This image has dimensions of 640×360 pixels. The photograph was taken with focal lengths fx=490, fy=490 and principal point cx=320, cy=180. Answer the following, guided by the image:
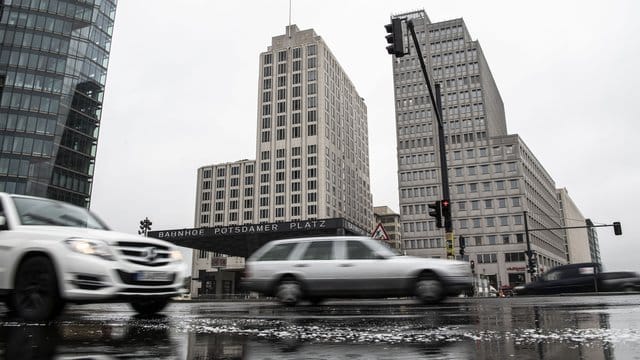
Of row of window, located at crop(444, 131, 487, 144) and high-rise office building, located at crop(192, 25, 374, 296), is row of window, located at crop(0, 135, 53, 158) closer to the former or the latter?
high-rise office building, located at crop(192, 25, 374, 296)

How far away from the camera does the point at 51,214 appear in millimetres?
6914

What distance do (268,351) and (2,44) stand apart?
277ft

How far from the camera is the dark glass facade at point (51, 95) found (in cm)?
6806

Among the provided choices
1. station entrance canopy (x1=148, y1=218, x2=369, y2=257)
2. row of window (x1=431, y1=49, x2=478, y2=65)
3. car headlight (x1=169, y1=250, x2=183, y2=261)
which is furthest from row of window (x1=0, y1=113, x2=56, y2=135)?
row of window (x1=431, y1=49, x2=478, y2=65)

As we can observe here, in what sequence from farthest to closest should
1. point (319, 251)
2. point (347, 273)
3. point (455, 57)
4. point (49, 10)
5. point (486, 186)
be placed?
point (455, 57)
point (486, 186)
point (49, 10)
point (319, 251)
point (347, 273)

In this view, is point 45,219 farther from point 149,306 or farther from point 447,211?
point 447,211

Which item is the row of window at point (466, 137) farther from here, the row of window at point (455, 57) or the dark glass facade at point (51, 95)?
the dark glass facade at point (51, 95)

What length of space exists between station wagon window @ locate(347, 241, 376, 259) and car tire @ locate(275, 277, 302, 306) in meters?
1.31

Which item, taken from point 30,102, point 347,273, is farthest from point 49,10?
point 347,273

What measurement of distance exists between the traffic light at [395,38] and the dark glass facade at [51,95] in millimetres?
67534

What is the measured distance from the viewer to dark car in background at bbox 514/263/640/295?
68.6 feet

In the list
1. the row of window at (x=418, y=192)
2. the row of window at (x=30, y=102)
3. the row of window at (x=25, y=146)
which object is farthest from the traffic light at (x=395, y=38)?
the row of window at (x=418, y=192)

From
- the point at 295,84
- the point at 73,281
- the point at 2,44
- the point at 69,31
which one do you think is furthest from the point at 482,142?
the point at 73,281

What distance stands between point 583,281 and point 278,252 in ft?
54.2
